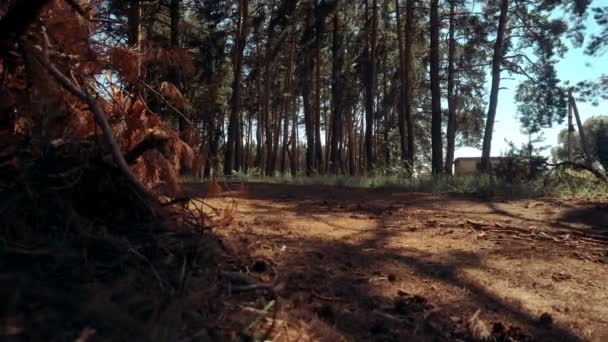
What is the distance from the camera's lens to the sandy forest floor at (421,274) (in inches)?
117

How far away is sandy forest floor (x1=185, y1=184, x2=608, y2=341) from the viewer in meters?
2.96

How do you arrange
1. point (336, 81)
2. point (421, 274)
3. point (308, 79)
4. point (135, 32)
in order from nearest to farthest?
1. point (421, 274)
2. point (135, 32)
3. point (336, 81)
4. point (308, 79)

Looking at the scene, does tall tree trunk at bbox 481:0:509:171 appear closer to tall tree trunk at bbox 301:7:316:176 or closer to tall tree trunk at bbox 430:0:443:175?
tall tree trunk at bbox 430:0:443:175

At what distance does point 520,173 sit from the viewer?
1038 cm

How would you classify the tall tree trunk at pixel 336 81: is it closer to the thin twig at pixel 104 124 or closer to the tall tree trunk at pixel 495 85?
the tall tree trunk at pixel 495 85

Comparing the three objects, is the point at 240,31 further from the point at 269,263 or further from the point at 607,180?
the point at 269,263

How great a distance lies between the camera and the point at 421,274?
150 inches

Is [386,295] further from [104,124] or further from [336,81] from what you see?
[336,81]

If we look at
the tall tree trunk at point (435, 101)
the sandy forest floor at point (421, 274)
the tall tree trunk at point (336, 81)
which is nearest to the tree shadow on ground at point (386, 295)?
the sandy forest floor at point (421, 274)

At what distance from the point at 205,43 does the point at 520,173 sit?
481 inches

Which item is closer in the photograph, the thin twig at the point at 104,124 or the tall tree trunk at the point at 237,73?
the thin twig at the point at 104,124

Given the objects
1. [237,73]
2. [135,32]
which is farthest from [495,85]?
[135,32]

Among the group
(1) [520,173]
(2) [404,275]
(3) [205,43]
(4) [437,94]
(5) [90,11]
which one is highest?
(3) [205,43]

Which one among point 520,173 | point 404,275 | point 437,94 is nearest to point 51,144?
point 404,275
